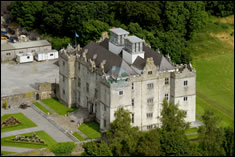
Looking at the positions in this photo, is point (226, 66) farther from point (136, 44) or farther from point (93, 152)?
point (93, 152)

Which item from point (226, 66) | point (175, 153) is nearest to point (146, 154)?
point (175, 153)

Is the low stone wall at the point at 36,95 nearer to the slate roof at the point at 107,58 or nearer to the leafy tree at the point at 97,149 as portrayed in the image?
the slate roof at the point at 107,58

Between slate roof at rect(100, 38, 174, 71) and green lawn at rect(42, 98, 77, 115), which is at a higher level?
→ slate roof at rect(100, 38, 174, 71)

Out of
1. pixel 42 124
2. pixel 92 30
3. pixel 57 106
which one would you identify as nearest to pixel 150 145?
pixel 42 124

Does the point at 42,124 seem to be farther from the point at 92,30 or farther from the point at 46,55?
the point at 92,30

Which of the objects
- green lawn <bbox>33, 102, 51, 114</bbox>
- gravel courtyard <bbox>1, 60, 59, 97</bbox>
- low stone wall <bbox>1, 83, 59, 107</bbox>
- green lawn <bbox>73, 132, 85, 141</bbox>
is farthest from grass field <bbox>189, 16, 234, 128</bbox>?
gravel courtyard <bbox>1, 60, 59, 97</bbox>

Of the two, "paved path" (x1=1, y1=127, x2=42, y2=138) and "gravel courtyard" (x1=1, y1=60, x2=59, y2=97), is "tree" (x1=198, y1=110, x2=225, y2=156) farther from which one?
"gravel courtyard" (x1=1, y1=60, x2=59, y2=97)
